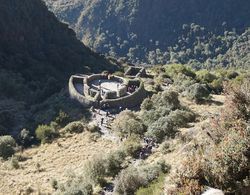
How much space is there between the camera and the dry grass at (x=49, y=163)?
27656mm

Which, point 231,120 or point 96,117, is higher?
point 231,120

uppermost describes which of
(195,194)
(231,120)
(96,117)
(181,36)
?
(231,120)

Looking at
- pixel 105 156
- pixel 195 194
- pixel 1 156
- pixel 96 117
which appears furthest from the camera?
pixel 96 117

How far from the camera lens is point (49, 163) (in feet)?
104

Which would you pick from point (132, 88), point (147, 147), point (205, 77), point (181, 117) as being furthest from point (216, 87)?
point (147, 147)

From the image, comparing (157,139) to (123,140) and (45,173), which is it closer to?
(123,140)

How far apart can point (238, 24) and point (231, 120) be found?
7486 inches

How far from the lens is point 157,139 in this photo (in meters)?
28.9

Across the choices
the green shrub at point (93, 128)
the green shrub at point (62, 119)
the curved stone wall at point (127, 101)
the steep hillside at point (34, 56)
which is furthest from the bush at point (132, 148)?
the steep hillside at point (34, 56)

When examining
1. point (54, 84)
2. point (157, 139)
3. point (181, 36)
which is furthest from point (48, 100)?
point (181, 36)

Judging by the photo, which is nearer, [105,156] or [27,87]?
[105,156]

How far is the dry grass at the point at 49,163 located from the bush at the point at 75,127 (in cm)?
95

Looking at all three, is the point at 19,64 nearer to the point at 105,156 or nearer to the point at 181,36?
the point at 105,156

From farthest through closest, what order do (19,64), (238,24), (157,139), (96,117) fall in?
(238,24) < (19,64) < (96,117) < (157,139)
